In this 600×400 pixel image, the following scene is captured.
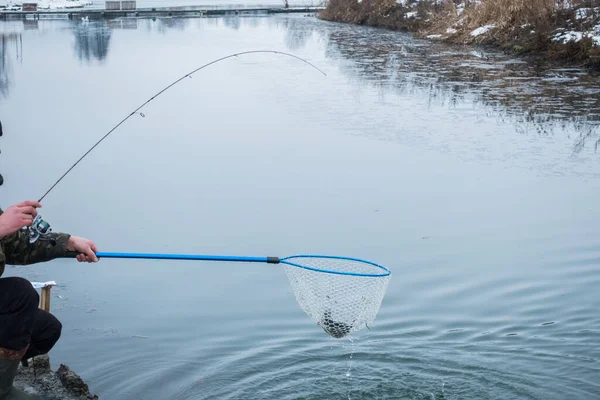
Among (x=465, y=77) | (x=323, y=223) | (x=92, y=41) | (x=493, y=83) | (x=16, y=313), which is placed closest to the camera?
(x=16, y=313)

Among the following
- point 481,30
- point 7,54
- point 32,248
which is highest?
point 481,30

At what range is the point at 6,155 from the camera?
40.5ft

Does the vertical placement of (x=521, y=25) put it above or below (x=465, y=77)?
above

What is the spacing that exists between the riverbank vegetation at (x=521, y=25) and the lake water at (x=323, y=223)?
8.65ft

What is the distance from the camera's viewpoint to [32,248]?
3.98 m

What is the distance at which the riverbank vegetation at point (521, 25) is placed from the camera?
71.8ft

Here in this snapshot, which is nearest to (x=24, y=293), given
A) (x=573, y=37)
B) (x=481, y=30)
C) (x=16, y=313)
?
(x=16, y=313)

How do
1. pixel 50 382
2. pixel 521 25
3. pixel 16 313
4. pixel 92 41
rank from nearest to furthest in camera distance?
1. pixel 16 313
2. pixel 50 382
3. pixel 521 25
4. pixel 92 41

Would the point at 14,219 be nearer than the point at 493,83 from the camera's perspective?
Yes

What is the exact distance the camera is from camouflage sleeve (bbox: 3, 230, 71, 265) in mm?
3926

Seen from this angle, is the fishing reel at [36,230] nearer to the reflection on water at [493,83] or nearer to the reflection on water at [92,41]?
the reflection on water at [493,83]

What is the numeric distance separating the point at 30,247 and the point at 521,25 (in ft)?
77.9

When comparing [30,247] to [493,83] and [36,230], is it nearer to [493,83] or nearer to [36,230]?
[36,230]

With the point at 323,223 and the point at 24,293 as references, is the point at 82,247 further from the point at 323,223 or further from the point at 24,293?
the point at 323,223
